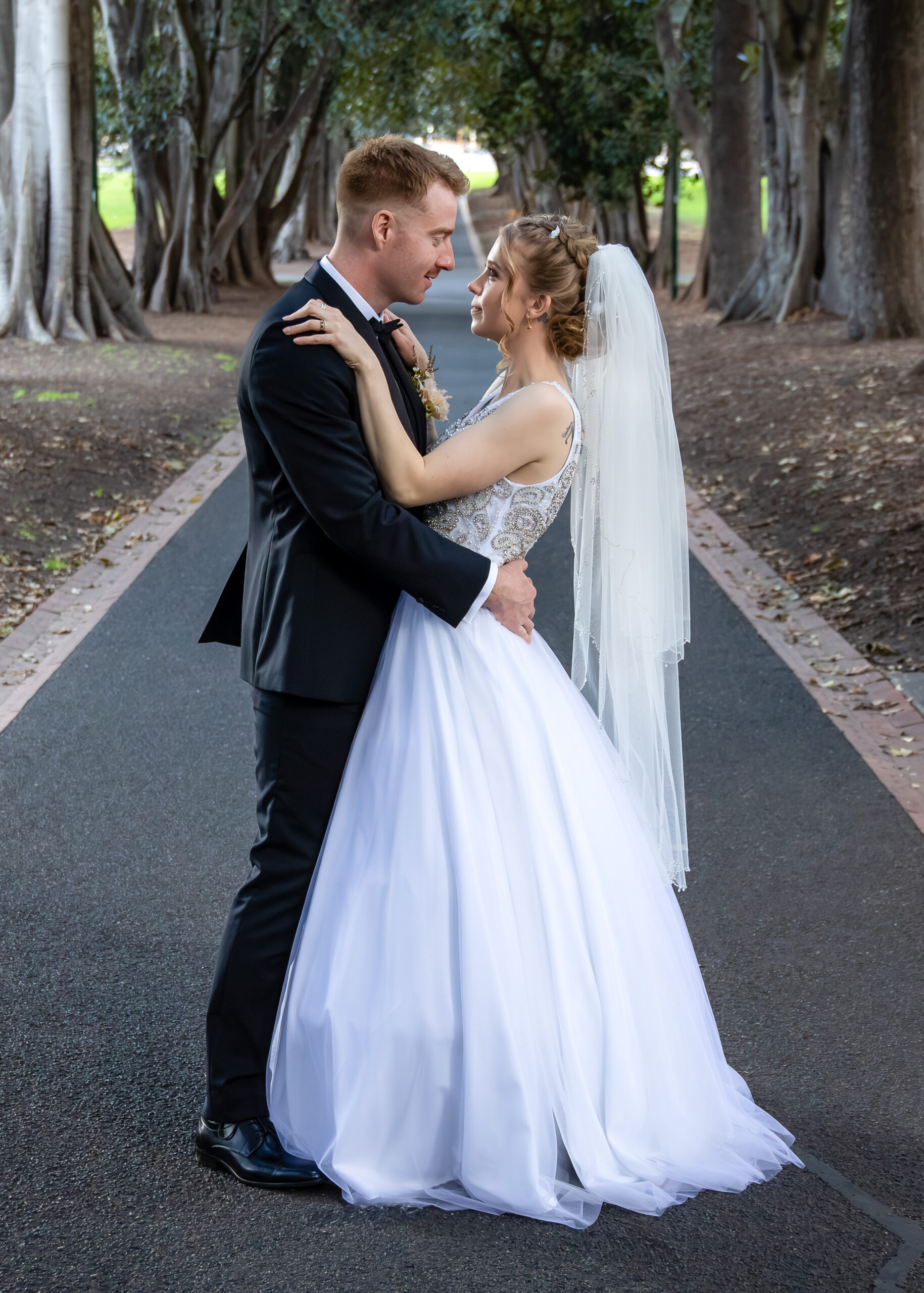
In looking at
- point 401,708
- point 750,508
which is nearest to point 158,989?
point 401,708

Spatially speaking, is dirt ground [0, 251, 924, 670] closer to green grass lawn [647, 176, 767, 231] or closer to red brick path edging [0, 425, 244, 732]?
red brick path edging [0, 425, 244, 732]

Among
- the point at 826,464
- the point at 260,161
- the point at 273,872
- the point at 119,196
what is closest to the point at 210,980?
the point at 273,872

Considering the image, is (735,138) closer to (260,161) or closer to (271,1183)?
(260,161)

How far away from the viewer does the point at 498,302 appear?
10.5ft

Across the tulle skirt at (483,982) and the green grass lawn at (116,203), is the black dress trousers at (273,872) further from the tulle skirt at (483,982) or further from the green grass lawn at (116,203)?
the green grass lawn at (116,203)

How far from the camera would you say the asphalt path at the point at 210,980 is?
9.46 ft

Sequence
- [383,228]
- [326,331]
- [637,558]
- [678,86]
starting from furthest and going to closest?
[678,86]
[637,558]
[383,228]
[326,331]

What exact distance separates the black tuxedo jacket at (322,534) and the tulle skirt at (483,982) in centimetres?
16

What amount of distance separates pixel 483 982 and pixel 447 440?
1254 mm

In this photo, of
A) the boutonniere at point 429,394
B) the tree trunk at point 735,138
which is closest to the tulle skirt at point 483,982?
the boutonniere at point 429,394

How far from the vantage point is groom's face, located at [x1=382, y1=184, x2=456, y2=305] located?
2875 mm

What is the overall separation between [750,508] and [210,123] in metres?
18.6

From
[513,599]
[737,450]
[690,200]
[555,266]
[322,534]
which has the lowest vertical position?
[737,450]

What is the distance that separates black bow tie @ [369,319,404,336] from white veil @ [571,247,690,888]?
474mm
